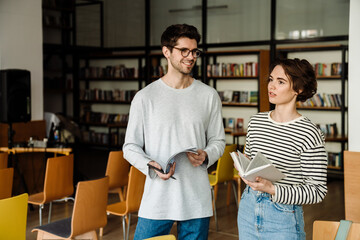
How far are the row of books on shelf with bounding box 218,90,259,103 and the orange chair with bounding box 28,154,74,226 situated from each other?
17.3 feet

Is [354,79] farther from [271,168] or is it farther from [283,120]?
[271,168]

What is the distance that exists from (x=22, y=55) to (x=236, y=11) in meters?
4.45

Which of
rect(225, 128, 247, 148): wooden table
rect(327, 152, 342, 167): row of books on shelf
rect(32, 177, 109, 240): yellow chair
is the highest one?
rect(225, 128, 247, 148): wooden table

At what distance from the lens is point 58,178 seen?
16.1 feet

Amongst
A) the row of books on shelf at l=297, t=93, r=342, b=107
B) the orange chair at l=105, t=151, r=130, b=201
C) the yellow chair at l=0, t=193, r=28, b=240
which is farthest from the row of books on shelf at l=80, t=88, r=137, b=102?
the yellow chair at l=0, t=193, r=28, b=240

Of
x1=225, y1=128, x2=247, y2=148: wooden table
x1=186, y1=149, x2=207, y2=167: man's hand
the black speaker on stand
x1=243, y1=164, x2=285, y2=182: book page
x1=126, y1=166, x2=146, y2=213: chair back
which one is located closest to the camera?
x1=243, y1=164, x2=285, y2=182: book page

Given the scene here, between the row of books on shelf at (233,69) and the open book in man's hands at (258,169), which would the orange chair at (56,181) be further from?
the row of books on shelf at (233,69)

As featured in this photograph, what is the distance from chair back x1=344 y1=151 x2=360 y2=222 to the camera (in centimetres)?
410

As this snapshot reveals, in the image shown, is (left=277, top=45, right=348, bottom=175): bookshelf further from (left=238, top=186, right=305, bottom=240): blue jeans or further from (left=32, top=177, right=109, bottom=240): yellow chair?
(left=238, top=186, right=305, bottom=240): blue jeans

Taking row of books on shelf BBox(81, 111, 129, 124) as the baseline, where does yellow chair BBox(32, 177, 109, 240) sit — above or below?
below

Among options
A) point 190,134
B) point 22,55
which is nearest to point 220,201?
point 22,55

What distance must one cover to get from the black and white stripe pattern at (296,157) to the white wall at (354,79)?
227cm

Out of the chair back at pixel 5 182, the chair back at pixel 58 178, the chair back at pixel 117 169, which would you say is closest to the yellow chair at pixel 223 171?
the chair back at pixel 117 169

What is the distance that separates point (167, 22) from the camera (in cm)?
1062
